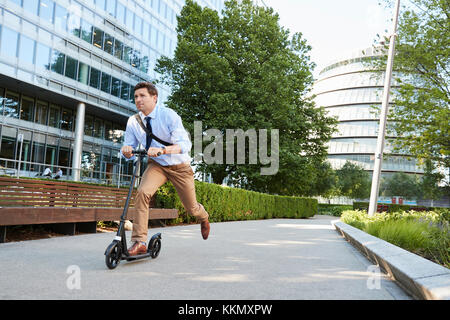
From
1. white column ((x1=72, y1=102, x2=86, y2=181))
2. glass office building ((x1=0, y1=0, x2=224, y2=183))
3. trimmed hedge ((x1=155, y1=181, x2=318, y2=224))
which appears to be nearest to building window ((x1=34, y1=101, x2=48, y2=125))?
glass office building ((x1=0, y1=0, x2=224, y2=183))

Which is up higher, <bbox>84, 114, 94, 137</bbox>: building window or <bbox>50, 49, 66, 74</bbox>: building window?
<bbox>50, 49, 66, 74</bbox>: building window

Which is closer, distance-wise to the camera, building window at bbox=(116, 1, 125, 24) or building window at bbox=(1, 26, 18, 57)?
building window at bbox=(1, 26, 18, 57)

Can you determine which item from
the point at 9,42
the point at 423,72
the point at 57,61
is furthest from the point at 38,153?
the point at 423,72

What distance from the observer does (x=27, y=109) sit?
27453 mm

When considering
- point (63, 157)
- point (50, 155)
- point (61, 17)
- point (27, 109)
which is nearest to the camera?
point (61, 17)

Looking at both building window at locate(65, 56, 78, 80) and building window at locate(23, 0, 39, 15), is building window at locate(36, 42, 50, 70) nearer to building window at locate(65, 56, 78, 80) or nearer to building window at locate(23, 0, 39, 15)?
building window at locate(65, 56, 78, 80)

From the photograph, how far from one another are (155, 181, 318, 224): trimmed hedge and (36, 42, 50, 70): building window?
630 inches

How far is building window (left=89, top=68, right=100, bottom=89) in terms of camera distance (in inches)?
1188

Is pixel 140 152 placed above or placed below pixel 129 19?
below

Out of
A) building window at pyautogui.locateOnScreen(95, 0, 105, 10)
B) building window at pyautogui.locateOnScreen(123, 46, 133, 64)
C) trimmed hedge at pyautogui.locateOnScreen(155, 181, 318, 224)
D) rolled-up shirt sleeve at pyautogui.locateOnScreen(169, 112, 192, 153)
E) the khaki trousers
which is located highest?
building window at pyautogui.locateOnScreen(95, 0, 105, 10)

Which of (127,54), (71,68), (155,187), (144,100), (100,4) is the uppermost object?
(100,4)

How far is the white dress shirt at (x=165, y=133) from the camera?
457cm

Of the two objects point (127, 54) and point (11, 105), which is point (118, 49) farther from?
point (11, 105)

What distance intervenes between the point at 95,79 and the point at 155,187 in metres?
28.2
